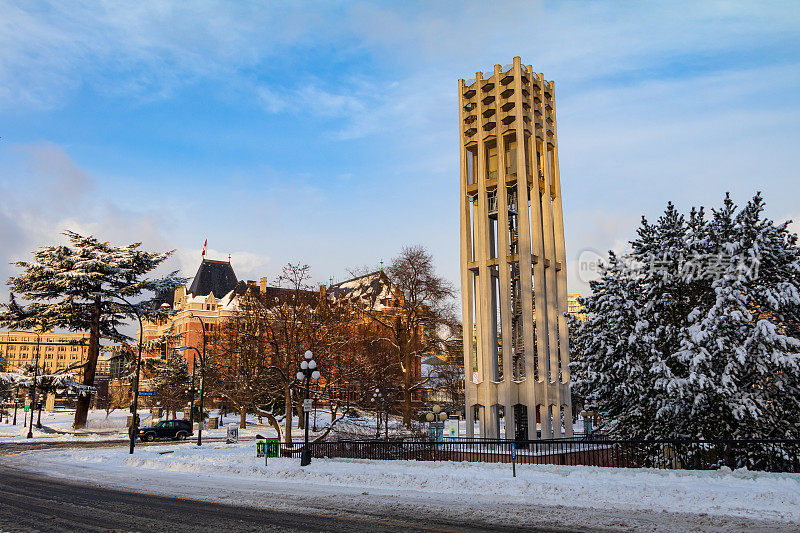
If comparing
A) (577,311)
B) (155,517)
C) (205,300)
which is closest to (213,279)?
(205,300)

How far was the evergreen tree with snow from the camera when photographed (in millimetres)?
18219

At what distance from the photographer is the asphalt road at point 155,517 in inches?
458

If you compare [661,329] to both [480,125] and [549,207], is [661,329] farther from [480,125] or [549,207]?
[480,125]

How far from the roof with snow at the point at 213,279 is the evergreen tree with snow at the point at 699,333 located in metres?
111

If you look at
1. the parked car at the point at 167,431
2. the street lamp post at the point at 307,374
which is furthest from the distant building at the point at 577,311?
the parked car at the point at 167,431

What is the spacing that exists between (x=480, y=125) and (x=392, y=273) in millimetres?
15700

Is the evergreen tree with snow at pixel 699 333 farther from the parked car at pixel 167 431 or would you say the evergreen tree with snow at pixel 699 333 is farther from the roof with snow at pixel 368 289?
the parked car at pixel 167 431

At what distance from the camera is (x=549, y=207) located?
33188mm

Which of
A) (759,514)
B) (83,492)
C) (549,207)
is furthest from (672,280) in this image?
(83,492)

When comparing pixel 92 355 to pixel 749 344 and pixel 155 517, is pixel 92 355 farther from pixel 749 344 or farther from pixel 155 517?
pixel 749 344

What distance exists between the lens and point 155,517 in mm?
13031

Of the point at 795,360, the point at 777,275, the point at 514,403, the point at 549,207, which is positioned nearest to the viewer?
the point at 795,360

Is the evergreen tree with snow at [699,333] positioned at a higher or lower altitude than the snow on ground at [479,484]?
higher

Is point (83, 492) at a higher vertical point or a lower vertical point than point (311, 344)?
lower
